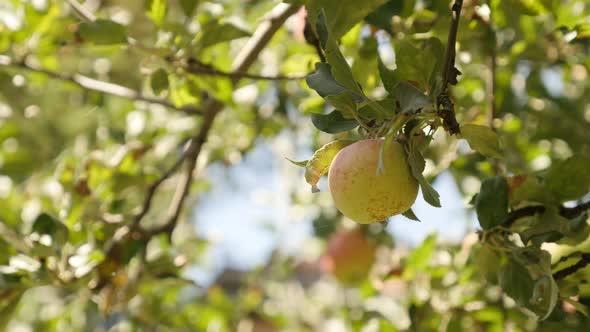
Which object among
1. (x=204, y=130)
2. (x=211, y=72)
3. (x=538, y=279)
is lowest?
(x=204, y=130)

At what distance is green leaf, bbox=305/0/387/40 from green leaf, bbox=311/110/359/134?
0.09 meters

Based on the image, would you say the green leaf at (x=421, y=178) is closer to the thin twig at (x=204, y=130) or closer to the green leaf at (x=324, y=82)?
the green leaf at (x=324, y=82)

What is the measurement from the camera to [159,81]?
108 centimetres

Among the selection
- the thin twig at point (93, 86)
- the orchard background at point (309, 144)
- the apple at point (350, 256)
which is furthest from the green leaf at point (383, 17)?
the apple at point (350, 256)

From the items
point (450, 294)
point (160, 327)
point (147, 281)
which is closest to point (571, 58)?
point (450, 294)

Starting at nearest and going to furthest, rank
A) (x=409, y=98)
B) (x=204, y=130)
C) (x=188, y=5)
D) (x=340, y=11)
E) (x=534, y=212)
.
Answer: (x=409, y=98), (x=340, y=11), (x=534, y=212), (x=188, y=5), (x=204, y=130)

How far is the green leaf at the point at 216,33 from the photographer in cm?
105

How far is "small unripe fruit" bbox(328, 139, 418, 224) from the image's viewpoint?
0.64 m

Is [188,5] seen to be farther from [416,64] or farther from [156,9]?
[416,64]

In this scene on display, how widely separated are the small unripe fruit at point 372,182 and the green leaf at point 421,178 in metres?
0.01

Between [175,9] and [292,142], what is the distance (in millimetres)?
900

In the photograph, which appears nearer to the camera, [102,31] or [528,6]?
[528,6]

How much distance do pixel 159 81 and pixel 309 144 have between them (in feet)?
2.72

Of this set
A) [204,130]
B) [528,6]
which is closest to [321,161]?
[528,6]
